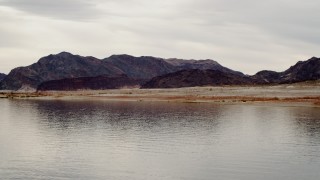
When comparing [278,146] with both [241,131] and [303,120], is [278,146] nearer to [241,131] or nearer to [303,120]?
[241,131]

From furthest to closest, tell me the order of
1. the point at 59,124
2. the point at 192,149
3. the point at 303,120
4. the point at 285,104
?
1. the point at 285,104
2. the point at 303,120
3. the point at 59,124
4. the point at 192,149

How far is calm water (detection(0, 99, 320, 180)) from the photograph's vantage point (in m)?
29.5

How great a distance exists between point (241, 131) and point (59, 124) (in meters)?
22.4

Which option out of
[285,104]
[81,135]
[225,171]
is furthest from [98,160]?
[285,104]

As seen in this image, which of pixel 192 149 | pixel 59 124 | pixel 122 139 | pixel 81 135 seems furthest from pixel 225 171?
pixel 59 124

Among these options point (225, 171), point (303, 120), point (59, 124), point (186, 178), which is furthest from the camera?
point (303, 120)

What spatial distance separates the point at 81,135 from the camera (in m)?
47.2

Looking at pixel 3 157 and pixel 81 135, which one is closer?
pixel 3 157

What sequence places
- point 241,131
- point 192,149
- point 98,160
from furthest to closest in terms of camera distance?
point 241,131
point 192,149
point 98,160

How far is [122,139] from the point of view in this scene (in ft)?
144

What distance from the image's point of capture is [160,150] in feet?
124

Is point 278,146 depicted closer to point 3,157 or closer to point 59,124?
point 3,157

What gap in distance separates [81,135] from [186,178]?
21.3 metres

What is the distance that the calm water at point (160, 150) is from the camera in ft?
96.6
